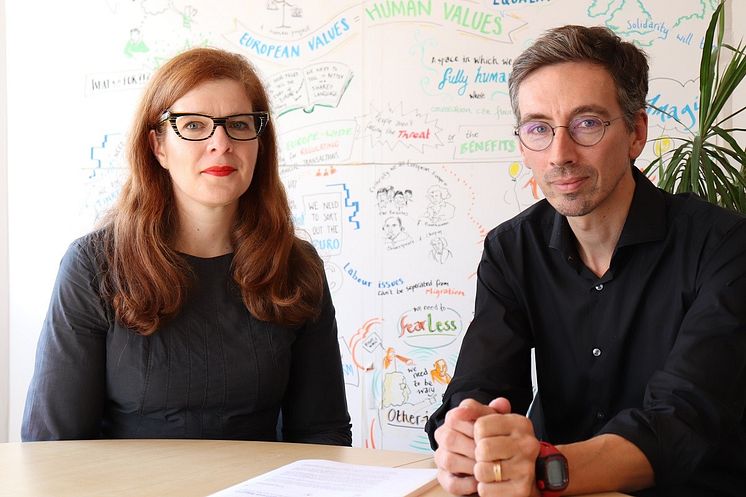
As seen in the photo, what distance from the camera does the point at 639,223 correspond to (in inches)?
69.0

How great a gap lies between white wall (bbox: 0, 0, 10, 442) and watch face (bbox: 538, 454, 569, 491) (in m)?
3.27

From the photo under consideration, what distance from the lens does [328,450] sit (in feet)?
5.54

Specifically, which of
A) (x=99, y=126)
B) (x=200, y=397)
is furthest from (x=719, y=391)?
(x=99, y=126)

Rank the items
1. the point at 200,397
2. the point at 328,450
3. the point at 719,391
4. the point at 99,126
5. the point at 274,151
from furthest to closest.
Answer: the point at 99,126 → the point at 274,151 → the point at 200,397 → the point at 328,450 → the point at 719,391

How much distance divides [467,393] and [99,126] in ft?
8.94

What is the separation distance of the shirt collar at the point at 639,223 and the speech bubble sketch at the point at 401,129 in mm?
1742

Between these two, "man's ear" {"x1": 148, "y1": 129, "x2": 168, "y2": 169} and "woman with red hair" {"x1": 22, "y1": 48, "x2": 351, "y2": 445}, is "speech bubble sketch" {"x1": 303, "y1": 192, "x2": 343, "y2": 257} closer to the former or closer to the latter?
"woman with red hair" {"x1": 22, "y1": 48, "x2": 351, "y2": 445}

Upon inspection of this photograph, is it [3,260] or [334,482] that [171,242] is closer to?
[334,482]

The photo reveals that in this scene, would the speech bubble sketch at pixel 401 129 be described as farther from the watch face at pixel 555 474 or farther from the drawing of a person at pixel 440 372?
the watch face at pixel 555 474

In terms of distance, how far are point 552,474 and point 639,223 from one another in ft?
2.13

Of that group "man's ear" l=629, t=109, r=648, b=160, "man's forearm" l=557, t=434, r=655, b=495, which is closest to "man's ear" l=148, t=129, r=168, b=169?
"man's ear" l=629, t=109, r=648, b=160

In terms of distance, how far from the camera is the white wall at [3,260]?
394cm

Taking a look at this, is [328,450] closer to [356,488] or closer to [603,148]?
[356,488]

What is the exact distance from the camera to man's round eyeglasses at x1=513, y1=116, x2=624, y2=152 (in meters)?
1.75
